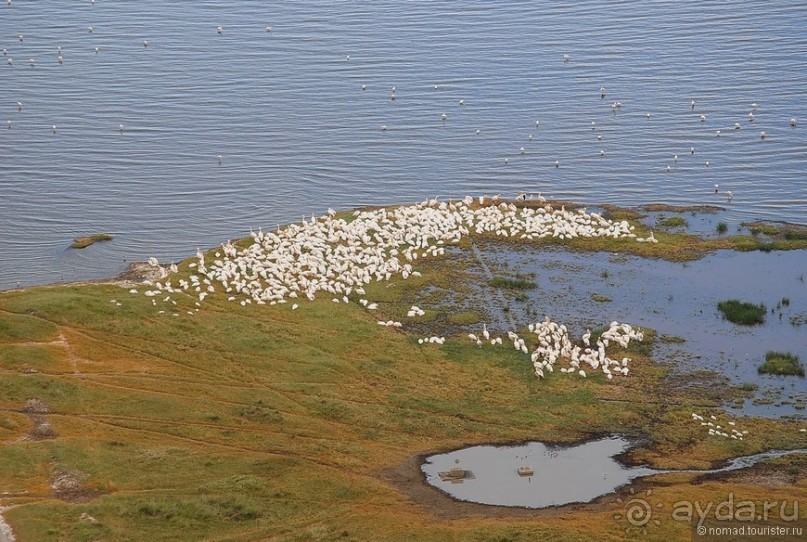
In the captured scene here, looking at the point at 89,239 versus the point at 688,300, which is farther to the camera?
the point at 89,239

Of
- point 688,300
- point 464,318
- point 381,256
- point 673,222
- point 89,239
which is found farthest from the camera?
point 673,222

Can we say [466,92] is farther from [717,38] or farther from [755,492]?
[755,492]

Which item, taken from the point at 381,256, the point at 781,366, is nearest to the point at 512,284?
the point at 381,256

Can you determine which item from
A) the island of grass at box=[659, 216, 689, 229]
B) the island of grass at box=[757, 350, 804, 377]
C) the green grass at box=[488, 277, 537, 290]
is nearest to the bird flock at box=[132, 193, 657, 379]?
the island of grass at box=[659, 216, 689, 229]

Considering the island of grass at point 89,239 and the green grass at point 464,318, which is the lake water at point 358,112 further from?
the green grass at point 464,318

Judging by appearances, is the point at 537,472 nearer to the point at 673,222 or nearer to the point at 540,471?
the point at 540,471

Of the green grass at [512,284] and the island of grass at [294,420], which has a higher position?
the green grass at [512,284]

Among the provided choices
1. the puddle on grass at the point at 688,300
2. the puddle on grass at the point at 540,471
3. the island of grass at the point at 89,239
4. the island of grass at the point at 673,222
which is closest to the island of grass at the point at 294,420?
the puddle on grass at the point at 540,471
